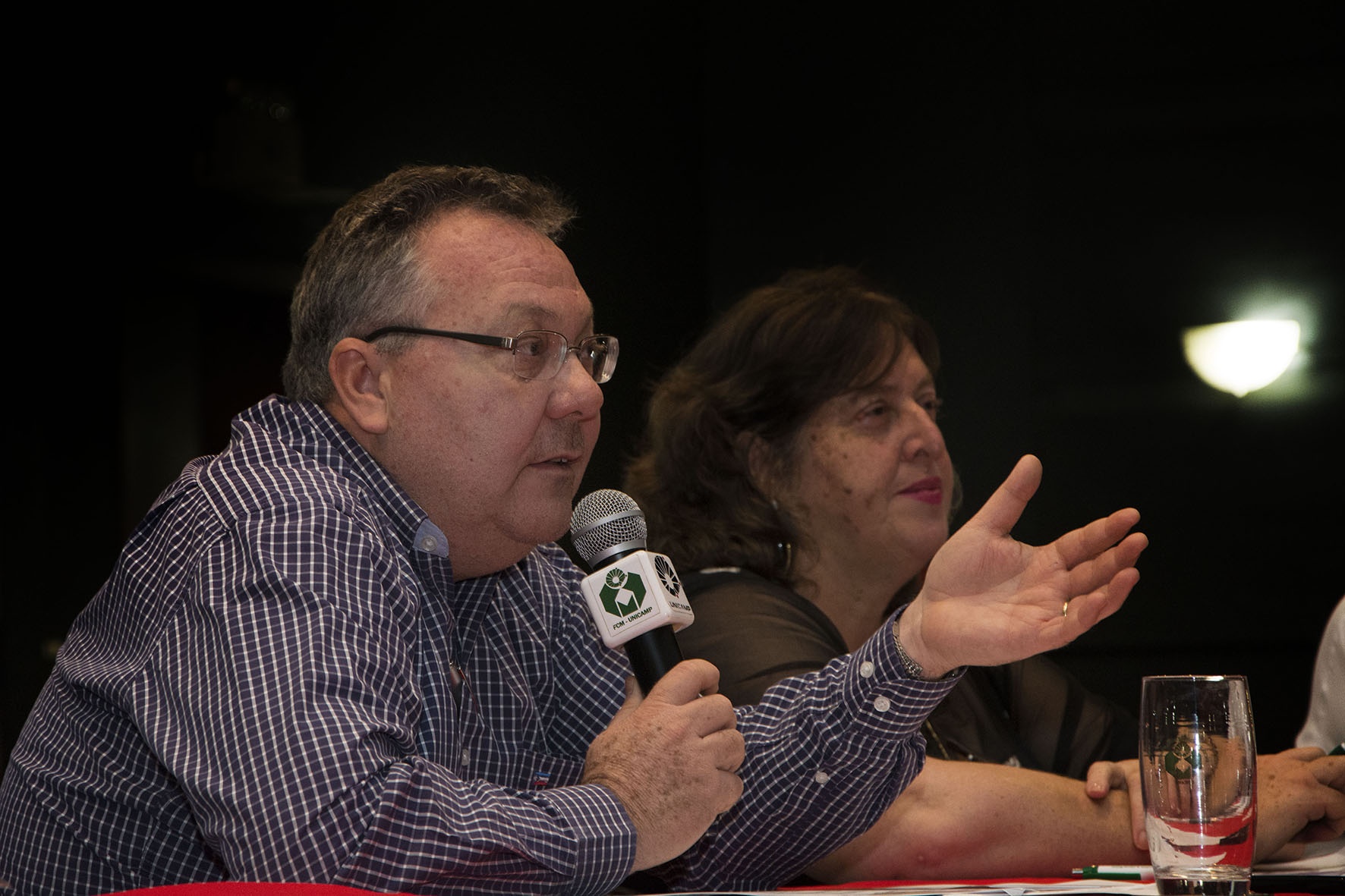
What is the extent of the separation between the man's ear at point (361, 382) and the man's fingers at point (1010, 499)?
2.17ft

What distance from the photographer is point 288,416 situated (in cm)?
147

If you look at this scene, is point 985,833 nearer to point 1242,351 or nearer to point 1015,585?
point 1015,585

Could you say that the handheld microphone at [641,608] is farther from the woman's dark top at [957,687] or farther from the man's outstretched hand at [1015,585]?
the woman's dark top at [957,687]

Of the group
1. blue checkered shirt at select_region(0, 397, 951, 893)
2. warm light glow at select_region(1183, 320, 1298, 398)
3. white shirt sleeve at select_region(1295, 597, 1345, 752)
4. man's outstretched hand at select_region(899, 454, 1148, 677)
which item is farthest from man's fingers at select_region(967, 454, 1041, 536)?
warm light glow at select_region(1183, 320, 1298, 398)

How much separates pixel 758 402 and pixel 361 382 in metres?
1.00

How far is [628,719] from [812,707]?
0.36m

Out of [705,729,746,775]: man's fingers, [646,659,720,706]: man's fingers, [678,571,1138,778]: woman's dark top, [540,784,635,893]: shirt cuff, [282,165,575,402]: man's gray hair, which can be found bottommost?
[678,571,1138,778]: woman's dark top

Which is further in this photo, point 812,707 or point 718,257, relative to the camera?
point 718,257

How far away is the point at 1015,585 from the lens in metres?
1.39

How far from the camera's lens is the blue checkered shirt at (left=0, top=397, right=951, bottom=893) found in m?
1.10

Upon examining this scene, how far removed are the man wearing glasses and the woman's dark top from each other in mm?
240

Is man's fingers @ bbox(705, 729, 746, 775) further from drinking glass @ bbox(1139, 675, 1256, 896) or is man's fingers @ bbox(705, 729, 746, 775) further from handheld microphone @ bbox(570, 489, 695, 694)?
drinking glass @ bbox(1139, 675, 1256, 896)

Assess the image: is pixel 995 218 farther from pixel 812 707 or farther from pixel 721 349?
pixel 812 707

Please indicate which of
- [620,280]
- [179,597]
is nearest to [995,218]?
[620,280]
